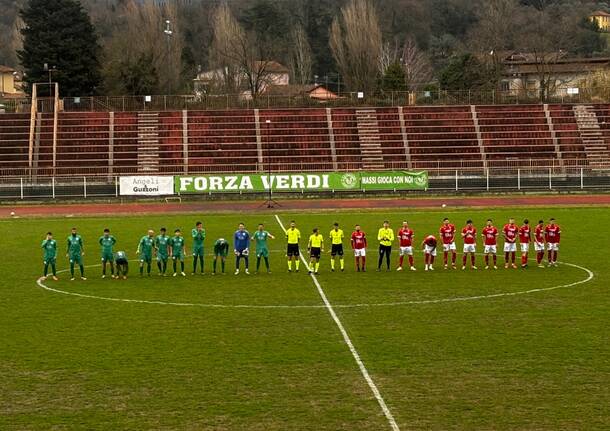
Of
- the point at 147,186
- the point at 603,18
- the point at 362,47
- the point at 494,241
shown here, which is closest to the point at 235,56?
the point at 362,47

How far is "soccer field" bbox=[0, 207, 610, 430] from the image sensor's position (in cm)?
1460

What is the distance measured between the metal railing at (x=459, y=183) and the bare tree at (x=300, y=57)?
63531 mm

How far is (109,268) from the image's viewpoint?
31.5 meters

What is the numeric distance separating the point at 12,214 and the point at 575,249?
32.7 meters

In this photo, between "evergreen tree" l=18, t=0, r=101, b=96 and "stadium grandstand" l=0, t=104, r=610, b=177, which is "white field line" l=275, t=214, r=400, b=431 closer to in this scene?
"stadium grandstand" l=0, t=104, r=610, b=177

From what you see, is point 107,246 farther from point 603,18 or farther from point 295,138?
point 603,18

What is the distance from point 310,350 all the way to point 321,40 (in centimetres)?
12354

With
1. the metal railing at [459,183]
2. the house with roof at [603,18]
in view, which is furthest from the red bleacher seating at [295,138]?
the house with roof at [603,18]

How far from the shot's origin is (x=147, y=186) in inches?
2315

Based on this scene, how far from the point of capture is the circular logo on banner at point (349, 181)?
60.3 m

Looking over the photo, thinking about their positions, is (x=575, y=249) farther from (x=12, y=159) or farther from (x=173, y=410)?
(x=12, y=159)

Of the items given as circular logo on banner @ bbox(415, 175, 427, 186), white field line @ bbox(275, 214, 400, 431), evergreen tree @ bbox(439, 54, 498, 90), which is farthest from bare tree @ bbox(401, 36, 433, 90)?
white field line @ bbox(275, 214, 400, 431)

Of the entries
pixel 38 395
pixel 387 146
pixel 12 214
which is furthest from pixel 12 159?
pixel 38 395

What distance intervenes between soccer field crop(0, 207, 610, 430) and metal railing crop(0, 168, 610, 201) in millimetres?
28092
